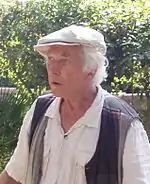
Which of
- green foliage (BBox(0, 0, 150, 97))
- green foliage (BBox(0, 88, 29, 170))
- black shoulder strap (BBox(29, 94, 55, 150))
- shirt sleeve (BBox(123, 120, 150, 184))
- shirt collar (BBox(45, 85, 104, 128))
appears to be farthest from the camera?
green foliage (BBox(0, 0, 150, 97))

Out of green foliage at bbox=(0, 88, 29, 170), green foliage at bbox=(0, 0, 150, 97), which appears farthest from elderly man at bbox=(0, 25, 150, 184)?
green foliage at bbox=(0, 0, 150, 97)

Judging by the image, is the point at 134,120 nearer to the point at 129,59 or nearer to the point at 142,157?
the point at 142,157

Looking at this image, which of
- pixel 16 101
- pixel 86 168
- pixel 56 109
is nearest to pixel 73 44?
pixel 56 109

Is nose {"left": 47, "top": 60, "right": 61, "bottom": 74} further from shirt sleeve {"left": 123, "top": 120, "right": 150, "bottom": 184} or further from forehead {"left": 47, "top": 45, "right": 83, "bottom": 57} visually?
shirt sleeve {"left": 123, "top": 120, "right": 150, "bottom": 184}

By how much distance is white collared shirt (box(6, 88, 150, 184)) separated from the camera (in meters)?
2.16

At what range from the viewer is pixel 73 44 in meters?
2.21

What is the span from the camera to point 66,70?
87.3 inches

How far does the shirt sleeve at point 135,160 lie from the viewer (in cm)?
215

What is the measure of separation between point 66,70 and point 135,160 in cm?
47

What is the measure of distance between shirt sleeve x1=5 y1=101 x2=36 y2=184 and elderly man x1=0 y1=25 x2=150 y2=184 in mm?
33

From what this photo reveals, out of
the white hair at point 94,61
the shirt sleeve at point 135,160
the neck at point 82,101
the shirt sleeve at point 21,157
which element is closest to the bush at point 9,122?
the shirt sleeve at point 21,157

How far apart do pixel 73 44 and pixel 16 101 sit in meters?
2.17

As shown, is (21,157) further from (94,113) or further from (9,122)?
(9,122)

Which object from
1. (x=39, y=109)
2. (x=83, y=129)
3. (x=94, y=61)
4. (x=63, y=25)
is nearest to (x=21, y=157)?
(x=39, y=109)
